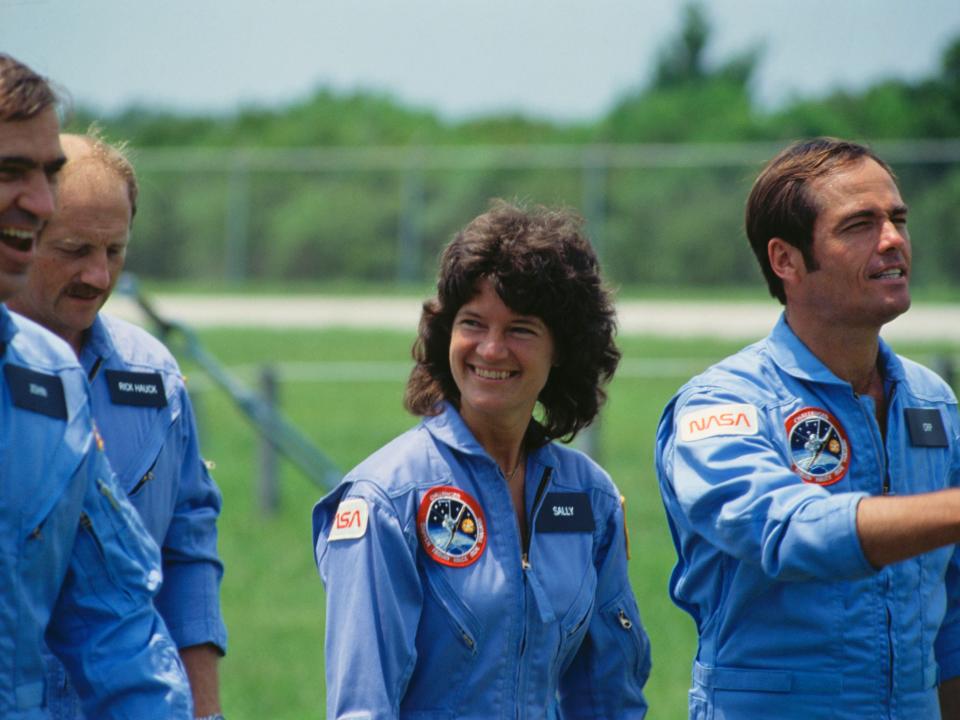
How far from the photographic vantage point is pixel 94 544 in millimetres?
2854

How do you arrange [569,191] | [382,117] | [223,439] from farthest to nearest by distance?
[382,117]
[569,191]
[223,439]

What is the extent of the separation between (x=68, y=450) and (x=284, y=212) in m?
31.4

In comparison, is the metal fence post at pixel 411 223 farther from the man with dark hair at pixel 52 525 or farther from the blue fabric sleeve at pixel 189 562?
the man with dark hair at pixel 52 525

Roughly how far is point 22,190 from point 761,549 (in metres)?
1.68

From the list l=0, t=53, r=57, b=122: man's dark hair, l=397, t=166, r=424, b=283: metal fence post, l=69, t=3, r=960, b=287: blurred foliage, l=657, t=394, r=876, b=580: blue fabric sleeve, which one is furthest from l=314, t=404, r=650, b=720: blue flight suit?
l=397, t=166, r=424, b=283: metal fence post

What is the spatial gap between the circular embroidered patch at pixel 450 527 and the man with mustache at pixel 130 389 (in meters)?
Result: 0.76

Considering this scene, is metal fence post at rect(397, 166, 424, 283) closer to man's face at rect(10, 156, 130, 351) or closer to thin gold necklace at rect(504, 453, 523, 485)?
man's face at rect(10, 156, 130, 351)

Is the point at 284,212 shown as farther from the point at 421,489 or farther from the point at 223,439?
the point at 421,489

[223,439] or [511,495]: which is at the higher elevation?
[511,495]

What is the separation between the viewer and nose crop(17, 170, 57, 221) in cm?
269

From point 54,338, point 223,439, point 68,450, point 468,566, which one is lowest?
point 223,439

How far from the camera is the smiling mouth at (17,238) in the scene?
2.68 meters

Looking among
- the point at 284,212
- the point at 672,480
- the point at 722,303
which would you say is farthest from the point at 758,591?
the point at 284,212

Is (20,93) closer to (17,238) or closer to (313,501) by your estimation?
(17,238)
